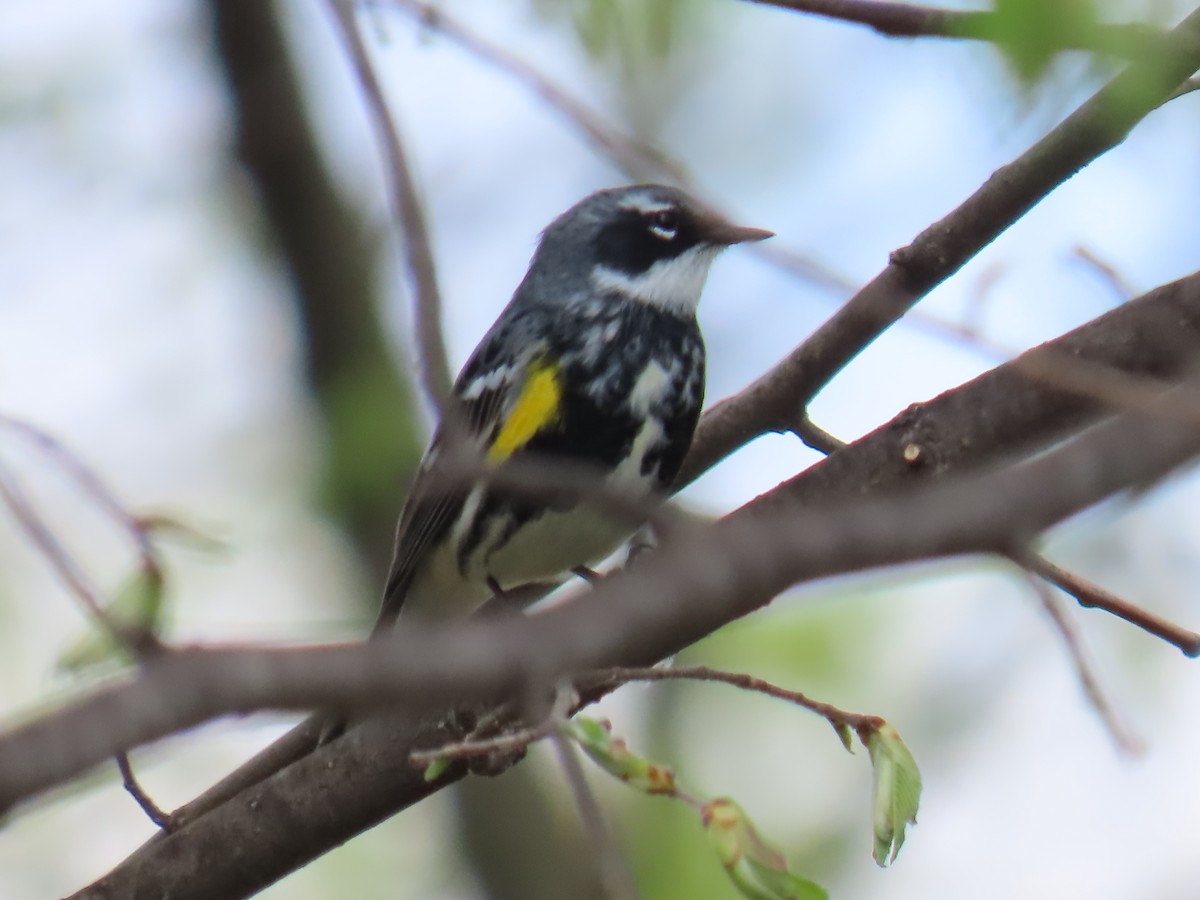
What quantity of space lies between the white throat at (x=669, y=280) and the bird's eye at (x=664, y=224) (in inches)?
3.8

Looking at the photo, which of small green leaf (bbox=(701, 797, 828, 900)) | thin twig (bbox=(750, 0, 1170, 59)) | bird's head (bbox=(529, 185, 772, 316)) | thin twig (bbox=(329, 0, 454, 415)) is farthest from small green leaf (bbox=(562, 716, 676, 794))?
bird's head (bbox=(529, 185, 772, 316))

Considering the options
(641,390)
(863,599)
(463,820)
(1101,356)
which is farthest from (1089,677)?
(863,599)

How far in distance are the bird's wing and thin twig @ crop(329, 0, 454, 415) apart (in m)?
2.22

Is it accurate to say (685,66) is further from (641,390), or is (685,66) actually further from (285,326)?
(641,390)

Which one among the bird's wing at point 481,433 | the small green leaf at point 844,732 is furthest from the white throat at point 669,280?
the small green leaf at point 844,732

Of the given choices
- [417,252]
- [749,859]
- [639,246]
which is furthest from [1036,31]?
[639,246]

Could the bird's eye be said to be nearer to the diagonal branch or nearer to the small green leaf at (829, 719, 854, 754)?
the small green leaf at (829, 719, 854, 754)

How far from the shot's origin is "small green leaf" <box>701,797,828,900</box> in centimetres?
187

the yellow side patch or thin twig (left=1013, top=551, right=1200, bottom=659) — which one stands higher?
thin twig (left=1013, top=551, right=1200, bottom=659)

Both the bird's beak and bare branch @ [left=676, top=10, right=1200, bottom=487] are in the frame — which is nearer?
bare branch @ [left=676, top=10, right=1200, bottom=487]

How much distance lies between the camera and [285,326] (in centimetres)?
710

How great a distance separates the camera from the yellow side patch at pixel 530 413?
4.16 metres

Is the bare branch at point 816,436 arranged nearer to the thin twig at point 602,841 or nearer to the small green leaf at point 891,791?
the small green leaf at point 891,791

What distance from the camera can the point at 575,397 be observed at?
166 inches
